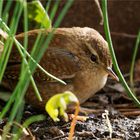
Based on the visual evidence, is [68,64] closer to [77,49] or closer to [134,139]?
[77,49]

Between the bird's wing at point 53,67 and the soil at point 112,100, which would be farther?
the bird's wing at point 53,67

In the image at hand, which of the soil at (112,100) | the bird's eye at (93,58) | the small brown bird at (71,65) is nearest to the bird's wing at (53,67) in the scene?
the small brown bird at (71,65)

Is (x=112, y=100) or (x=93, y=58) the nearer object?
(x=93, y=58)

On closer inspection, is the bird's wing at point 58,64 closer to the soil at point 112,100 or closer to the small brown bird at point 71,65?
the small brown bird at point 71,65

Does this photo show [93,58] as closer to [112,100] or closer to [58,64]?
[58,64]

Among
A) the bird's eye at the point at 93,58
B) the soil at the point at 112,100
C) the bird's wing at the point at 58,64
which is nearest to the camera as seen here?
the soil at the point at 112,100

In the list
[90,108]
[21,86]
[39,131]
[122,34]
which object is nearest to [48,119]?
[39,131]

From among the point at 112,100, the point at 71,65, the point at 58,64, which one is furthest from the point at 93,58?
the point at 112,100

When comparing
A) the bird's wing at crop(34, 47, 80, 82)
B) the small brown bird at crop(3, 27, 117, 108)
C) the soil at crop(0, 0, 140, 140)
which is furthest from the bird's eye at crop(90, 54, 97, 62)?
the soil at crop(0, 0, 140, 140)
